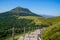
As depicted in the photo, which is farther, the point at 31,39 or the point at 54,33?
the point at 31,39

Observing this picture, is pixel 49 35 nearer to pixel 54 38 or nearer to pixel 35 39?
pixel 54 38

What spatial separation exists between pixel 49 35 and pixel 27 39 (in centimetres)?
380

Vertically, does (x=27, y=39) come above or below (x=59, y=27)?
below

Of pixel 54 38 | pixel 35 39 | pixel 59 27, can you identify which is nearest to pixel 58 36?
pixel 54 38

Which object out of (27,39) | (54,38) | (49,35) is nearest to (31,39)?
(27,39)

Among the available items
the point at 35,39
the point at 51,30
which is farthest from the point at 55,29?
the point at 35,39

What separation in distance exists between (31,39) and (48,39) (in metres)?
4.03

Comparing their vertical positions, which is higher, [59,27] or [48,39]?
[59,27]

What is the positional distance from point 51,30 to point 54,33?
58 cm

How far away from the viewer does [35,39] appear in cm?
1642

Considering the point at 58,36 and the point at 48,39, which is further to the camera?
the point at 48,39

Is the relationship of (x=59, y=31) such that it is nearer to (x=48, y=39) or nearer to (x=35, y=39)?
(x=48, y=39)

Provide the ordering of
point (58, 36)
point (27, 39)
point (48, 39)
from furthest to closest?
point (27, 39) < point (48, 39) < point (58, 36)

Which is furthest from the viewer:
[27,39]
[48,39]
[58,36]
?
[27,39]
